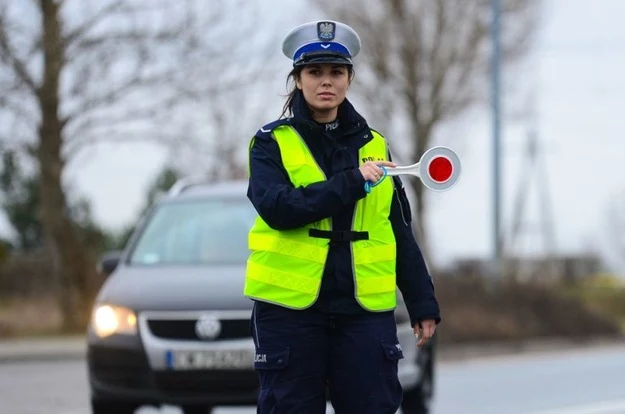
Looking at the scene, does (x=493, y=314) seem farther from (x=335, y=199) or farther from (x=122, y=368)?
(x=335, y=199)

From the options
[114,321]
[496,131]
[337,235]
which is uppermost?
[496,131]

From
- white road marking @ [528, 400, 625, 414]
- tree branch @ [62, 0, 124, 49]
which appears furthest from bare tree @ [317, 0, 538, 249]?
white road marking @ [528, 400, 625, 414]

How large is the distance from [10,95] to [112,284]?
46.1 ft

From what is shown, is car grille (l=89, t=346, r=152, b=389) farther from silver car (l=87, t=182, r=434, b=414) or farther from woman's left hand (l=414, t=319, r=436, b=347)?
woman's left hand (l=414, t=319, r=436, b=347)

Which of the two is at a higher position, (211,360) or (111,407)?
(211,360)

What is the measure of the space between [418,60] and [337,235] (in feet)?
116

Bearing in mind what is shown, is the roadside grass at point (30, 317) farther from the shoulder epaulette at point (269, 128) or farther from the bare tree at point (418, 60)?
the shoulder epaulette at point (269, 128)

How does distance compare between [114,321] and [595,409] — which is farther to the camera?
[595,409]

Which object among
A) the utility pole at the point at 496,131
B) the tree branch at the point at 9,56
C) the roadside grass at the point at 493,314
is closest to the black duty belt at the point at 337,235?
the tree branch at the point at 9,56

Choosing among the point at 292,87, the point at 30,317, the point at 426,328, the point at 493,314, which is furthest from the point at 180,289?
the point at 493,314

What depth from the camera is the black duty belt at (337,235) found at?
4.94 m

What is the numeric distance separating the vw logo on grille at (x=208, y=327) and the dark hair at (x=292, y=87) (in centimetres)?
395

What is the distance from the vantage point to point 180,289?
9391mm

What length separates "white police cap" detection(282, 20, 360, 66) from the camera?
5.00 m
